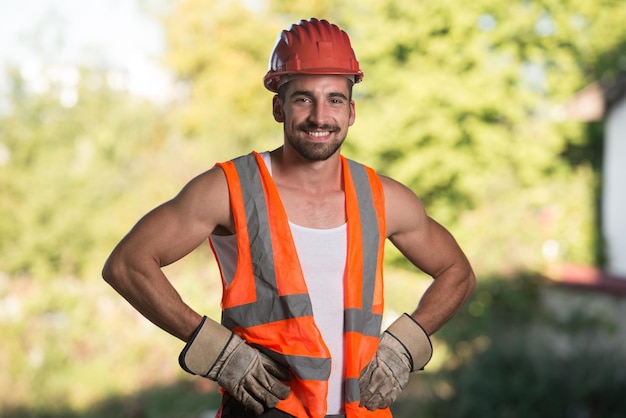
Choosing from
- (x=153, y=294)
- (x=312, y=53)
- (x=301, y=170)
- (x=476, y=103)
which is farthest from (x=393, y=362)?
(x=476, y=103)

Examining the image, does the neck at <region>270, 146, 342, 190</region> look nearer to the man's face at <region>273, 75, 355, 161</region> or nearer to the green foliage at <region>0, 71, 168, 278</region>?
the man's face at <region>273, 75, 355, 161</region>

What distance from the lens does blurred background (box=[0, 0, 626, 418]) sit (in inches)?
376

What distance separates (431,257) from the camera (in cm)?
296

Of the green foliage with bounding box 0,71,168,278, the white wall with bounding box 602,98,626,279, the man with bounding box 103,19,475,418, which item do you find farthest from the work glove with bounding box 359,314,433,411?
the green foliage with bounding box 0,71,168,278

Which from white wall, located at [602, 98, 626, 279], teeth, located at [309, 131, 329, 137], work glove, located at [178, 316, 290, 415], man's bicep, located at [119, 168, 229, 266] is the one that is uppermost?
white wall, located at [602, 98, 626, 279]

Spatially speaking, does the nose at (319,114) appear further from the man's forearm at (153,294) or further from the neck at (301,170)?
the man's forearm at (153,294)

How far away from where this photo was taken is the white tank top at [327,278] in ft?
8.60

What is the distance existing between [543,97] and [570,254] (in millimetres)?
3398

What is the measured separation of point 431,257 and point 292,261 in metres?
→ 0.60

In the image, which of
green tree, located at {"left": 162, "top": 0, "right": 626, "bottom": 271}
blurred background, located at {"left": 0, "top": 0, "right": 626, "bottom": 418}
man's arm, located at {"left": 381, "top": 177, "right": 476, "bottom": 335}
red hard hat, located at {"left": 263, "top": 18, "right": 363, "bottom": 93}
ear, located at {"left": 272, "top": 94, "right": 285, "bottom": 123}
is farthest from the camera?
green tree, located at {"left": 162, "top": 0, "right": 626, "bottom": 271}

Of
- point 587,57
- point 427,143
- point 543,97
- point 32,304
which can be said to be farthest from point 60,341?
point 587,57

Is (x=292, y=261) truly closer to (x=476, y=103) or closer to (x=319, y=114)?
(x=319, y=114)

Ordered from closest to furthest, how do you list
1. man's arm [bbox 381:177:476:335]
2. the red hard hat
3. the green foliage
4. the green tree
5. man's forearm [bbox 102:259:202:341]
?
man's forearm [bbox 102:259:202:341]
the red hard hat
man's arm [bbox 381:177:476:335]
the green tree
the green foliage

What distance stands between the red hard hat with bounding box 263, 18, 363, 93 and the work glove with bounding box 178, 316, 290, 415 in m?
0.77
